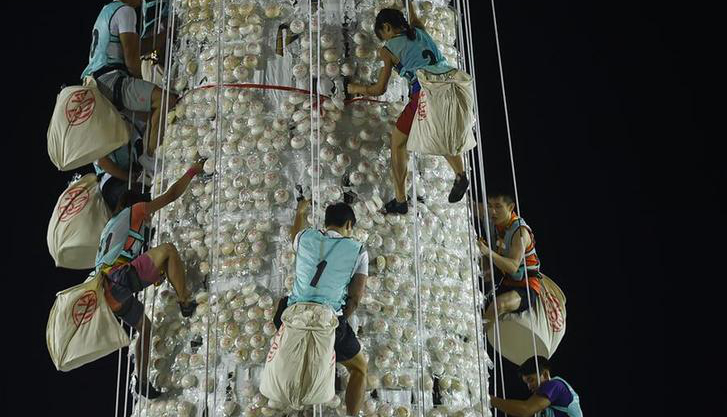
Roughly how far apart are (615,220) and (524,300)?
3.19 metres

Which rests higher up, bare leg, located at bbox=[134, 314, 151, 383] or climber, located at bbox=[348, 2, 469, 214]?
climber, located at bbox=[348, 2, 469, 214]

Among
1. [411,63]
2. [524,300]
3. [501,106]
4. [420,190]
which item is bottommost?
[524,300]

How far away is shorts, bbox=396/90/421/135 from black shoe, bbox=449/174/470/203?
1.17ft

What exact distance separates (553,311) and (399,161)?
1289mm

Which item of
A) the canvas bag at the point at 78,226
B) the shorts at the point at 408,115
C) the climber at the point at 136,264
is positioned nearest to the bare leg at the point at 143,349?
the climber at the point at 136,264

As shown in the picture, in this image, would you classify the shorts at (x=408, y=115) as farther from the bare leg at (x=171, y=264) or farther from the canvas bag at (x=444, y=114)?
the bare leg at (x=171, y=264)

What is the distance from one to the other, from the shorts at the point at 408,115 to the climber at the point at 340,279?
593 mm

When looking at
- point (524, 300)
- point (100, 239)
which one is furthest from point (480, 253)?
point (100, 239)

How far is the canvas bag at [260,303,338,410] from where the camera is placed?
201 inches

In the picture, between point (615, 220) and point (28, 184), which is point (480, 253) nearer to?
point (615, 220)

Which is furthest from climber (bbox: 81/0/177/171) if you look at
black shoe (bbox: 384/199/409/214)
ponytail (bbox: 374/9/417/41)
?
black shoe (bbox: 384/199/409/214)

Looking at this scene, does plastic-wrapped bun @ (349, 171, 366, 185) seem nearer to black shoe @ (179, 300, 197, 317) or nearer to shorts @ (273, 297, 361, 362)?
shorts @ (273, 297, 361, 362)

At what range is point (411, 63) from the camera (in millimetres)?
6062

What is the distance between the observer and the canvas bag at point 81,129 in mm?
6191
